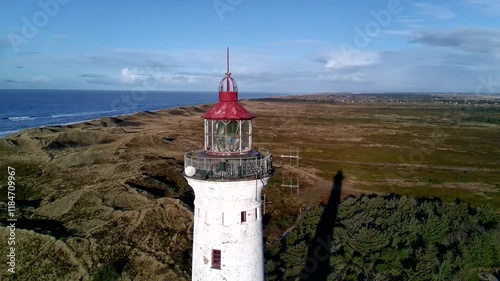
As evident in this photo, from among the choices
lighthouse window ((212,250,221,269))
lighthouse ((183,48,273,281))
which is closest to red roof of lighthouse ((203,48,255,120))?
lighthouse ((183,48,273,281))

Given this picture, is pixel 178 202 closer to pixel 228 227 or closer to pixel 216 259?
pixel 216 259

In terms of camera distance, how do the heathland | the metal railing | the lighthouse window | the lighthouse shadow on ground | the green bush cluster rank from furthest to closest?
the heathland
the lighthouse shadow on ground
the green bush cluster
the lighthouse window
the metal railing

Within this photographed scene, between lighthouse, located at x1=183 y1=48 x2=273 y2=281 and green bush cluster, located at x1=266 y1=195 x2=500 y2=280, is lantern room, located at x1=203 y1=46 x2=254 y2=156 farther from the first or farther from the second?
green bush cluster, located at x1=266 y1=195 x2=500 y2=280

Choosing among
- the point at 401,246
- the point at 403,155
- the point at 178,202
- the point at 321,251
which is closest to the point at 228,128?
the point at 321,251

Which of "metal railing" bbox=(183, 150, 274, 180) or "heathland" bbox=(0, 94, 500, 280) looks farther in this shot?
"heathland" bbox=(0, 94, 500, 280)

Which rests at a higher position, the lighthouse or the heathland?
the lighthouse
